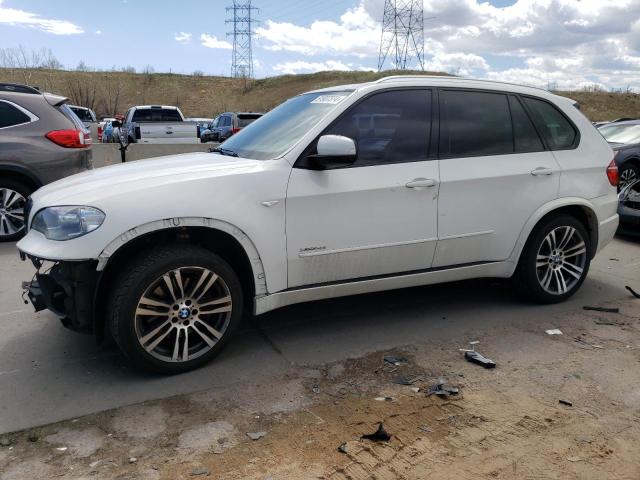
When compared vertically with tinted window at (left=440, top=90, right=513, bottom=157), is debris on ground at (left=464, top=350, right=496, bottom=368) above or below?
below

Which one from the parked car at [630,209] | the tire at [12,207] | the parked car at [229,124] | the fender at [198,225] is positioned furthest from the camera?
the parked car at [229,124]

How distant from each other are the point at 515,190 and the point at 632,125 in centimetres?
755

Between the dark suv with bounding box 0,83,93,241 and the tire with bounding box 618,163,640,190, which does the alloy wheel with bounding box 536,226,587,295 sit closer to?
the tire with bounding box 618,163,640,190

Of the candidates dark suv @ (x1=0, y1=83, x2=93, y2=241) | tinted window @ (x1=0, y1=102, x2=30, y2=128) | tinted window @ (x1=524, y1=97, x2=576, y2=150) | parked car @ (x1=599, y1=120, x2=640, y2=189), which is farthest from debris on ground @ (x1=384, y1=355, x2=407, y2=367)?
parked car @ (x1=599, y1=120, x2=640, y2=189)

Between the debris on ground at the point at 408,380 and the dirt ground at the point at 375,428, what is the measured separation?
16 millimetres

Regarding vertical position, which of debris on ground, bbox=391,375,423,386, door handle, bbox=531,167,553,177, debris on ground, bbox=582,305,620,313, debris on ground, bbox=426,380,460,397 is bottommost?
debris on ground, bbox=391,375,423,386

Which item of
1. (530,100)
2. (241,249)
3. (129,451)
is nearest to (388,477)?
(129,451)

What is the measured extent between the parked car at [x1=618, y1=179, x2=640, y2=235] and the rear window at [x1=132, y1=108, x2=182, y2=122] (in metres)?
15.0

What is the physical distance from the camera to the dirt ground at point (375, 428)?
277 cm

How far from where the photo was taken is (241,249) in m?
3.79

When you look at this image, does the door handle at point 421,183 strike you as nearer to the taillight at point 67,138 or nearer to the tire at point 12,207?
the taillight at point 67,138

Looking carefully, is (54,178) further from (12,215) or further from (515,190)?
(515,190)

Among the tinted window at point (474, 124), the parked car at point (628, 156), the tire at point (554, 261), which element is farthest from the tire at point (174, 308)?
the parked car at point (628, 156)

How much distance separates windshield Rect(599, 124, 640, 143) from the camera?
10156 mm
